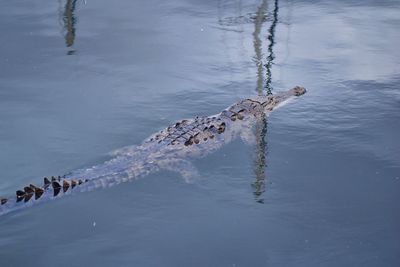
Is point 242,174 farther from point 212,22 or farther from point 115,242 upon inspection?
point 212,22

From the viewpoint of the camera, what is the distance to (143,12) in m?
14.8

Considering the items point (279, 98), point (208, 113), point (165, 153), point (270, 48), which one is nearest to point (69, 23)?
point (270, 48)

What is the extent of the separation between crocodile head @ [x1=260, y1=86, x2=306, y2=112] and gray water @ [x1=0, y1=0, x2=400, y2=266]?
174mm

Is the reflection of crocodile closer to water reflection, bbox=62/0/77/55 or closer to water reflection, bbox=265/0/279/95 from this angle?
water reflection, bbox=265/0/279/95

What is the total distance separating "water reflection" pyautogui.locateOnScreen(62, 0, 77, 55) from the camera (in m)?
12.9

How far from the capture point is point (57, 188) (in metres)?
7.38

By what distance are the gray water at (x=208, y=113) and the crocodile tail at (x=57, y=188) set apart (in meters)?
0.13

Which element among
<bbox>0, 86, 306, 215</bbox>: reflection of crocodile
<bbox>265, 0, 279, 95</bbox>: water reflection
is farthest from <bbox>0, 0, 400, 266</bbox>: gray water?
<bbox>0, 86, 306, 215</bbox>: reflection of crocodile

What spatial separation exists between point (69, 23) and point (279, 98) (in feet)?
21.2

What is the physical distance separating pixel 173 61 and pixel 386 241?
6758mm

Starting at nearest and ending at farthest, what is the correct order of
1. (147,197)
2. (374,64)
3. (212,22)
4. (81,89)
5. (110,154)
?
(147,197) < (110,154) < (81,89) < (374,64) < (212,22)

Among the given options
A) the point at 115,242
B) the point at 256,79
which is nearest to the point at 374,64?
the point at 256,79

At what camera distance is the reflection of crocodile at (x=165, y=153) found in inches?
290

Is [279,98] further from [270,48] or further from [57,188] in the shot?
[57,188]
